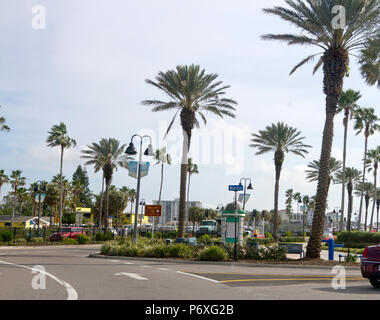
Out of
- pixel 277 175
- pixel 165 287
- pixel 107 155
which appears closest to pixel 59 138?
pixel 107 155

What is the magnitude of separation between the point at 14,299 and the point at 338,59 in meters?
20.3

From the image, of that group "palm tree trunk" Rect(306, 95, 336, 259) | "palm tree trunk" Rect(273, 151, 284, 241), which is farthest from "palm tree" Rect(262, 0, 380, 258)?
"palm tree trunk" Rect(273, 151, 284, 241)

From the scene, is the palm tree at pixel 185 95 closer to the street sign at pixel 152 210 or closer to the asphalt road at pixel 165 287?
the street sign at pixel 152 210

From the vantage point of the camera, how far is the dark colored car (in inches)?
476

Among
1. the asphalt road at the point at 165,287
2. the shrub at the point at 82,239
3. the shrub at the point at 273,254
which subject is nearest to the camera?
the asphalt road at the point at 165,287

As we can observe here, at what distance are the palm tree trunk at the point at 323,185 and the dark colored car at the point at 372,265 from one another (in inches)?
410

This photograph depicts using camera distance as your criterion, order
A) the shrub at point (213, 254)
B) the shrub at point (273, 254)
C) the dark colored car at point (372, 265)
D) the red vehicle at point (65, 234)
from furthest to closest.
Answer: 1. the red vehicle at point (65, 234)
2. the shrub at point (273, 254)
3. the shrub at point (213, 254)
4. the dark colored car at point (372, 265)

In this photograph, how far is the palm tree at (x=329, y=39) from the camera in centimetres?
2261

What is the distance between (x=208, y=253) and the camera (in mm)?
21562

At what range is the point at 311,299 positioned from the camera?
979 centimetres

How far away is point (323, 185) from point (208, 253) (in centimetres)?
717

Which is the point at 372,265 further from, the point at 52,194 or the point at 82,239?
the point at 52,194

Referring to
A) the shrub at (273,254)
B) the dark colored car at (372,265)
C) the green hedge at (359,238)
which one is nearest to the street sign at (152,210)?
the shrub at (273,254)
